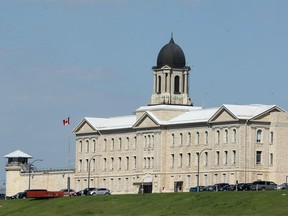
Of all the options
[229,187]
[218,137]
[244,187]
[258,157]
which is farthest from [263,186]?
[218,137]

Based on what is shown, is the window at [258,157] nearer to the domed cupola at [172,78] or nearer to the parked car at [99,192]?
the parked car at [99,192]

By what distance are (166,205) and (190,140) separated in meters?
44.8

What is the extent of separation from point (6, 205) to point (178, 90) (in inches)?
1361

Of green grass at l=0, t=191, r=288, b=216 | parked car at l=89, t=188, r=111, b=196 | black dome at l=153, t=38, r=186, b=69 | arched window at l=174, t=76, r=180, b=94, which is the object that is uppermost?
black dome at l=153, t=38, r=186, b=69

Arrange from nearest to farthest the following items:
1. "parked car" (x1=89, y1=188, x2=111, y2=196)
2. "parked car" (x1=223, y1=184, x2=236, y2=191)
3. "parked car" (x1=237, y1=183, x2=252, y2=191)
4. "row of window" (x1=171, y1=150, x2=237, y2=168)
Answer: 1. "parked car" (x1=237, y1=183, x2=252, y2=191)
2. "parked car" (x1=223, y1=184, x2=236, y2=191)
3. "row of window" (x1=171, y1=150, x2=237, y2=168)
4. "parked car" (x1=89, y1=188, x2=111, y2=196)

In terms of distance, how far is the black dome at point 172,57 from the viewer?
644 ft

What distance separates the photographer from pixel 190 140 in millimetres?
188000

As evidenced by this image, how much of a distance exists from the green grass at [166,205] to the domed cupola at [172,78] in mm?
32308

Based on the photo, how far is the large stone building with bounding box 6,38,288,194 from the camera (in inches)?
7087

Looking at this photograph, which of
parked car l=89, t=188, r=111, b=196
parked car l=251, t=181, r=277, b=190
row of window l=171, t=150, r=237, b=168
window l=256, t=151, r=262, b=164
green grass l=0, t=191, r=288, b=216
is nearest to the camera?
green grass l=0, t=191, r=288, b=216

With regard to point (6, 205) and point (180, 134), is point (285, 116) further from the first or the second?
point (6, 205)

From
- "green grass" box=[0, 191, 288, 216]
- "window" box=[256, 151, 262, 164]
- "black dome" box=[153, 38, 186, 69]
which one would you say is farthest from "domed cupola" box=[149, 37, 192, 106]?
"green grass" box=[0, 191, 288, 216]

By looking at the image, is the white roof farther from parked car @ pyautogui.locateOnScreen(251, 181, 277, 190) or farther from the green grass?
the green grass

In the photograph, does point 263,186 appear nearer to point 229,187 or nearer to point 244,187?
point 244,187
